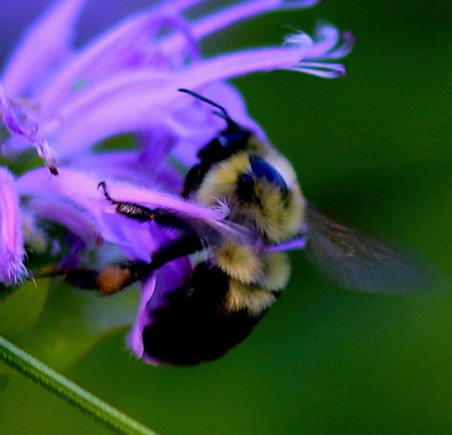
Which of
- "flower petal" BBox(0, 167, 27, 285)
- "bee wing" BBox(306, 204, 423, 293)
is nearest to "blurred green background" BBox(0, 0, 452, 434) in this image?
"bee wing" BBox(306, 204, 423, 293)

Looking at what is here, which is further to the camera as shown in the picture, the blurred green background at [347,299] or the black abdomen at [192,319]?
the blurred green background at [347,299]

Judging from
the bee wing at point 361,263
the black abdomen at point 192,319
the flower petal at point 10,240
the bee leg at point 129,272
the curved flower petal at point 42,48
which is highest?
the curved flower petal at point 42,48

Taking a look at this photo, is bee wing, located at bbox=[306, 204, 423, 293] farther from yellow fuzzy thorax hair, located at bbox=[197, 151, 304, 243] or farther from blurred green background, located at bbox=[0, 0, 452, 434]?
blurred green background, located at bbox=[0, 0, 452, 434]

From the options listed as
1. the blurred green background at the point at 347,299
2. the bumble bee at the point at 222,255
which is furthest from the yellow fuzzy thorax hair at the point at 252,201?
the blurred green background at the point at 347,299

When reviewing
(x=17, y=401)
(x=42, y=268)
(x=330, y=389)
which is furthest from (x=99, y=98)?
(x=330, y=389)

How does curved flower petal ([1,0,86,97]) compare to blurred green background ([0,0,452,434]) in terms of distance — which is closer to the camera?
curved flower petal ([1,0,86,97])

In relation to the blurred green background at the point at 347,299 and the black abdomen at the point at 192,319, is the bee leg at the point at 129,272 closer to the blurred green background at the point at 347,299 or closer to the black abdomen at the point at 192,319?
the black abdomen at the point at 192,319

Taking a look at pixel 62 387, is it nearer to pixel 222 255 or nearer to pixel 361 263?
pixel 222 255
